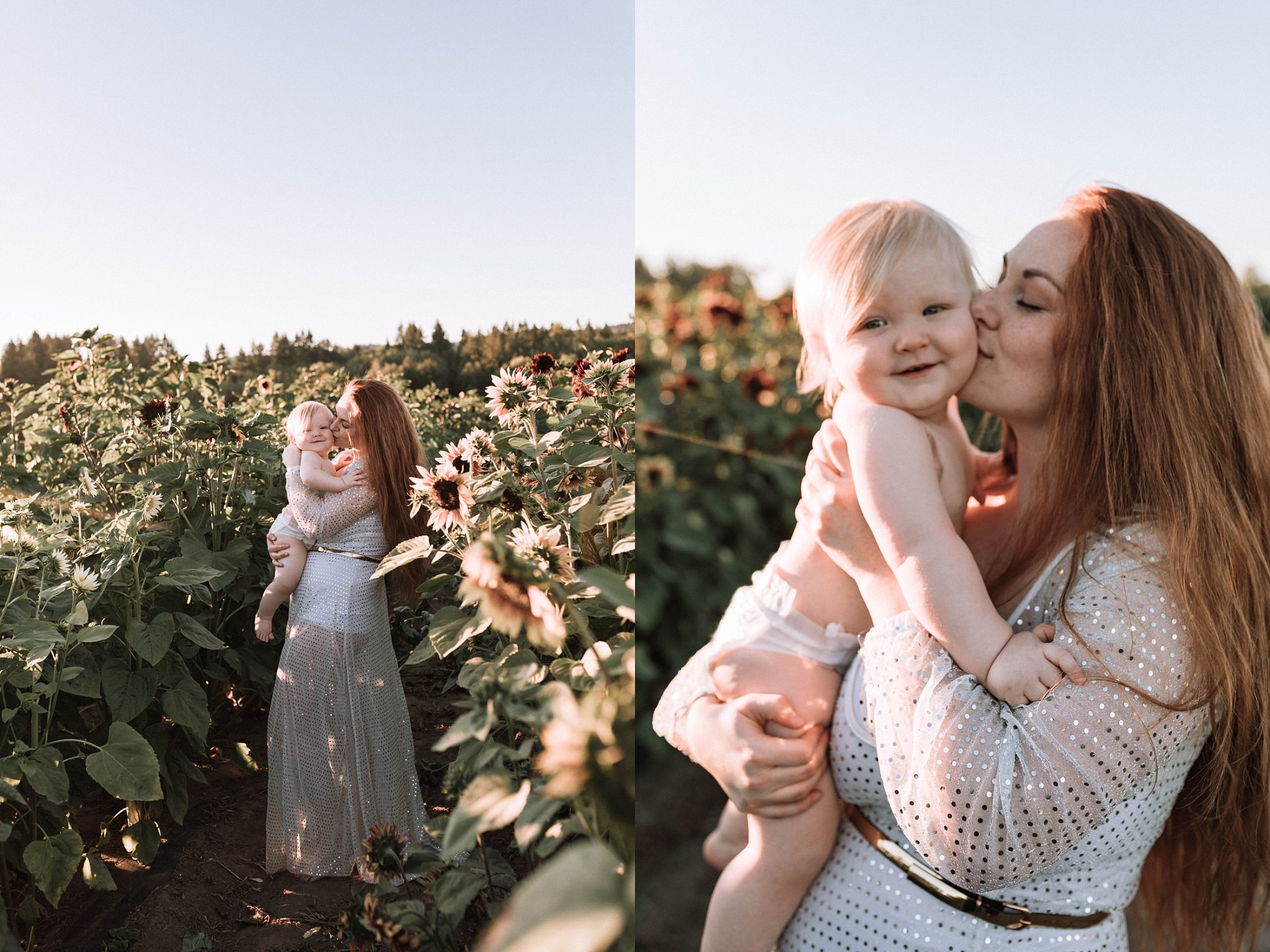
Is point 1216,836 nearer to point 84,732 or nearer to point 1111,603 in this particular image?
point 1111,603

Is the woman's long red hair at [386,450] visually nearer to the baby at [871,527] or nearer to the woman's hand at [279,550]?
the woman's hand at [279,550]

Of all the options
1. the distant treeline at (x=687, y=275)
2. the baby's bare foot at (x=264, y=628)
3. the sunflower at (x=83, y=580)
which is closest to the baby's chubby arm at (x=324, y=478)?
the baby's bare foot at (x=264, y=628)

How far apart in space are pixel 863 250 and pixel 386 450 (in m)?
1.79

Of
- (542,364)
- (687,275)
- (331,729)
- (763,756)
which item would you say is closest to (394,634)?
(331,729)

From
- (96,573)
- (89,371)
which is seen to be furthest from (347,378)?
(96,573)

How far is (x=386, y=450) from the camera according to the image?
109 inches

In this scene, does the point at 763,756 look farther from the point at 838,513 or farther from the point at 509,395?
the point at 509,395

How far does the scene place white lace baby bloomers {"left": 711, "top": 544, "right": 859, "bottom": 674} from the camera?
4.24 feet

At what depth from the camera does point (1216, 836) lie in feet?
4.06

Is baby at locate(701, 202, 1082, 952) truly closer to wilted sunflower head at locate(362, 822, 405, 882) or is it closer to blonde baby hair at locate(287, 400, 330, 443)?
wilted sunflower head at locate(362, 822, 405, 882)

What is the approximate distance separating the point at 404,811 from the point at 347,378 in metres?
4.22

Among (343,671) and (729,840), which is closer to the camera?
(729,840)

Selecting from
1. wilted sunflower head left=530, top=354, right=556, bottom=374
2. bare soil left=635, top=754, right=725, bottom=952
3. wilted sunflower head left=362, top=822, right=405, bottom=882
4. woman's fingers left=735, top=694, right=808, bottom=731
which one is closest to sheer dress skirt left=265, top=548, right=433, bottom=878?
bare soil left=635, top=754, right=725, bottom=952

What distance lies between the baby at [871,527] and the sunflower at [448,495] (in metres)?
0.46
